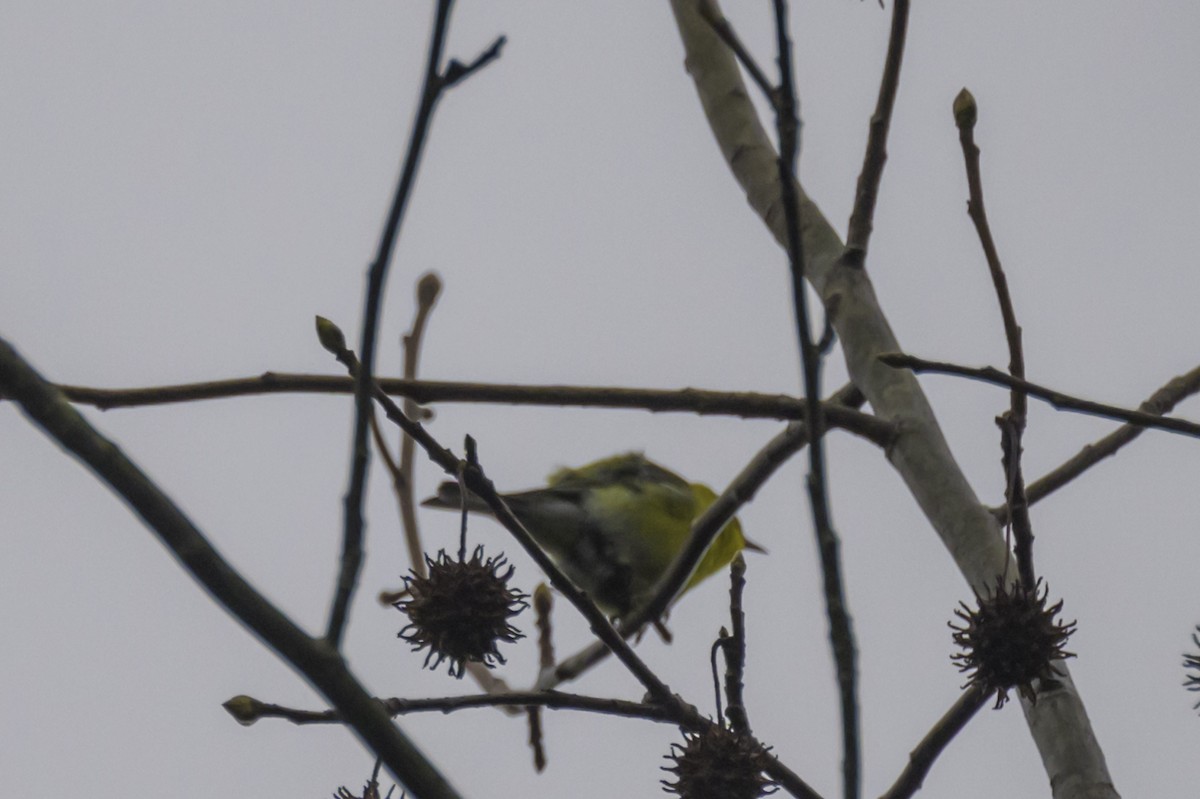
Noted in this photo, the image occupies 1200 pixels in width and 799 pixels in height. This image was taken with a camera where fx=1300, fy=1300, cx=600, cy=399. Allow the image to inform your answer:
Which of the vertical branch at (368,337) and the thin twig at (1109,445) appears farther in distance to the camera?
the thin twig at (1109,445)

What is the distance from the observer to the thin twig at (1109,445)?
2.64 meters

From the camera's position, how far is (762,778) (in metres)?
2.10

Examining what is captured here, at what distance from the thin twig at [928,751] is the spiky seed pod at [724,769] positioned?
0.68 ft

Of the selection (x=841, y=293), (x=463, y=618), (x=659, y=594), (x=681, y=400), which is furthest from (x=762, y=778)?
(x=841, y=293)

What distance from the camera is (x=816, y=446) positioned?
58.5 inches

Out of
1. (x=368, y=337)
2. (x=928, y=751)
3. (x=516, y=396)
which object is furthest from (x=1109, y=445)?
(x=368, y=337)

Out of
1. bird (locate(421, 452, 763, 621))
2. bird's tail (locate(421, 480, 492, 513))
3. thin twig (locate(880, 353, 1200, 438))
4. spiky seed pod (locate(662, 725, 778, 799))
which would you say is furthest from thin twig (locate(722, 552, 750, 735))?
bird (locate(421, 452, 763, 621))

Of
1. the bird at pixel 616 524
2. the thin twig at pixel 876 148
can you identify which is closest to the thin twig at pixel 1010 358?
the thin twig at pixel 876 148

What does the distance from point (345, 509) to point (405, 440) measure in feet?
4.91

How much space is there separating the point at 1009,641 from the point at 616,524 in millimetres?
3102

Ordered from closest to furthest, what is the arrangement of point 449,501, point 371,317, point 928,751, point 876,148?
point 371,317 < point 928,751 < point 876,148 < point 449,501

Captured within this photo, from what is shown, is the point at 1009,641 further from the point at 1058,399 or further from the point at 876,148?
the point at 876,148

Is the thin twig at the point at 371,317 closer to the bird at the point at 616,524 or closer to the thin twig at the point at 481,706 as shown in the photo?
the thin twig at the point at 481,706

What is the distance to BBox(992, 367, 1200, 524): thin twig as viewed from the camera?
2645mm
